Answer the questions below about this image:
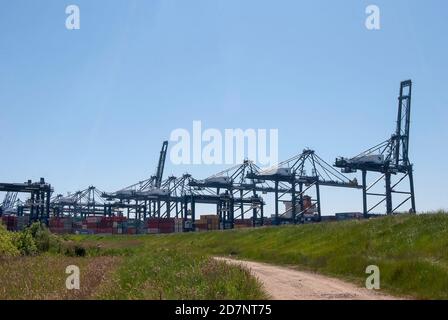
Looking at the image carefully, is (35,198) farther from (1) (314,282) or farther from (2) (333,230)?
(1) (314,282)

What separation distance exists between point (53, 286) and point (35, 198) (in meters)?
87.8

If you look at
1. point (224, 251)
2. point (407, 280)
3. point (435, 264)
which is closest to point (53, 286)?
point (407, 280)

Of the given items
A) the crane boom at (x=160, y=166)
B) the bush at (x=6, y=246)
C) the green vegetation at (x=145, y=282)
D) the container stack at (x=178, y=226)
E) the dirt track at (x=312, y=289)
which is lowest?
the dirt track at (x=312, y=289)

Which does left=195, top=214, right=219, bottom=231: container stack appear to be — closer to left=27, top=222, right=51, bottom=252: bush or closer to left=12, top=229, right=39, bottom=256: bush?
left=27, top=222, right=51, bottom=252: bush

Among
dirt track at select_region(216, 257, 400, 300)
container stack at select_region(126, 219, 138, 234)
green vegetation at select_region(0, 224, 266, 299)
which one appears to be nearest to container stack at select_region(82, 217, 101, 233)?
container stack at select_region(126, 219, 138, 234)

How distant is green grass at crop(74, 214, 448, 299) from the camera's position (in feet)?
65.2

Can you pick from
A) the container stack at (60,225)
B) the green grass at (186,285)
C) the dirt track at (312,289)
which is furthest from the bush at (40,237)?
the container stack at (60,225)

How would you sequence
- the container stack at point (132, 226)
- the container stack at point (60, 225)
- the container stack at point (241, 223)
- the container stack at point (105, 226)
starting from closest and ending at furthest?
the container stack at point (241, 223), the container stack at point (132, 226), the container stack at point (105, 226), the container stack at point (60, 225)

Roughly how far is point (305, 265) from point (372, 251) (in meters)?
4.16

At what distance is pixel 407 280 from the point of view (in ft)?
66.1

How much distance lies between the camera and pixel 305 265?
31.2 meters

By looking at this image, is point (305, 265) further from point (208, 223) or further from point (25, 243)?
point (208, 223)

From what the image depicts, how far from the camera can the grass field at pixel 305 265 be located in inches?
633

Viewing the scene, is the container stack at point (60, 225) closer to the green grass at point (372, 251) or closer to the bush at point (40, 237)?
the bush at point (40, 237)
